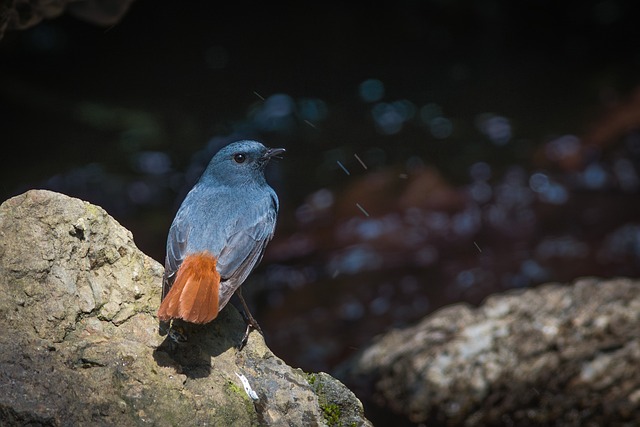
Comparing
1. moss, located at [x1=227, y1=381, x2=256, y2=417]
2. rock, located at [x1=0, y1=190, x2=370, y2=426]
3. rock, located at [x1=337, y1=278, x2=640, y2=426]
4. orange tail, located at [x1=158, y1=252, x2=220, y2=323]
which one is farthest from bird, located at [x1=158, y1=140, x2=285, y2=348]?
rock, located at [x1=337, y1=278, x2=640, y2=426]

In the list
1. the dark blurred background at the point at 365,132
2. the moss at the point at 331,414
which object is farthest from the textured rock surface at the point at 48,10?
the moss at the point at 331,414

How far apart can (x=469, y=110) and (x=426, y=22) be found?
1.00 m

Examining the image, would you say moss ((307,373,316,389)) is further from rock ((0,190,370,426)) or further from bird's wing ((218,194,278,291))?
bird's wing ((218,194,278,291))

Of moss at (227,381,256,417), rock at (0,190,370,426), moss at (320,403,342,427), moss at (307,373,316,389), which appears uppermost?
rock at (0,190,370,426)

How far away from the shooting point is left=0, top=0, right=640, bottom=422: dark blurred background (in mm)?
6977

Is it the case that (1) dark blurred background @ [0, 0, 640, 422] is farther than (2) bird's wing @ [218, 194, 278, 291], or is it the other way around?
(1) dark blurred background @ [0, 0, 640, 422]

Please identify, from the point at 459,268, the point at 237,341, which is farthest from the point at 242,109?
the point at 237,341

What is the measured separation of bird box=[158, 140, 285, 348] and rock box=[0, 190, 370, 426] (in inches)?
5.1

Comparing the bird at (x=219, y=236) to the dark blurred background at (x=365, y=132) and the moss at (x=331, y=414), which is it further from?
the dark blurred background at (x=365, y=132)

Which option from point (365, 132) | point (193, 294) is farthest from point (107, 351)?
point (365, 132)

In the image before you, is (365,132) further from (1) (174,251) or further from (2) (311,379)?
(2) (311,379)

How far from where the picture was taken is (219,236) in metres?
3.42

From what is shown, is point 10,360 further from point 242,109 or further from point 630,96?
point 630,96

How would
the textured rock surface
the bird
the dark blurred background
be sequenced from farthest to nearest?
the dark blurred background, the textured rock surface, the bird
